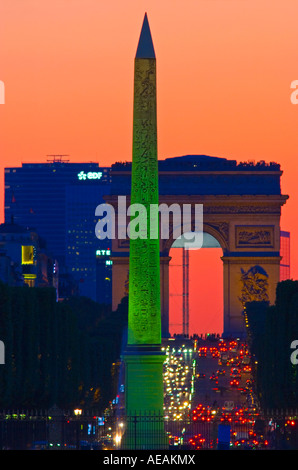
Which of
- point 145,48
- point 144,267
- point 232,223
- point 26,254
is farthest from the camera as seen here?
point 232,223

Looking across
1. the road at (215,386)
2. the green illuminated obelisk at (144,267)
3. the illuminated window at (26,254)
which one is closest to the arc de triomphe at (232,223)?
the illuminated window at (26,254)

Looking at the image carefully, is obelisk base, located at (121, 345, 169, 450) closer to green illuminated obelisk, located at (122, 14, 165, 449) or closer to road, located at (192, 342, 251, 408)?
green illuminated obelisk, located at (122, 14, 165, 449)

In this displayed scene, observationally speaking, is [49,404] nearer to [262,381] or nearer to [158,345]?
[158,345]

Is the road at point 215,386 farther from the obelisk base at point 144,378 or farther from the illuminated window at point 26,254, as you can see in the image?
the obelisk base at point 144,378

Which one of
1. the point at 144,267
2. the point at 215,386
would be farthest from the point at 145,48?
the point at 215,386

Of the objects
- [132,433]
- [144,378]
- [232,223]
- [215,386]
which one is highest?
[232,223]

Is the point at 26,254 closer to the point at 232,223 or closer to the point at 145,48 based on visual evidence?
the point at 232,223

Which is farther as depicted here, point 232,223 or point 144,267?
point 232,223

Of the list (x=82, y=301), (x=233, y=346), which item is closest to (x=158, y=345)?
(x=233, y=346)
